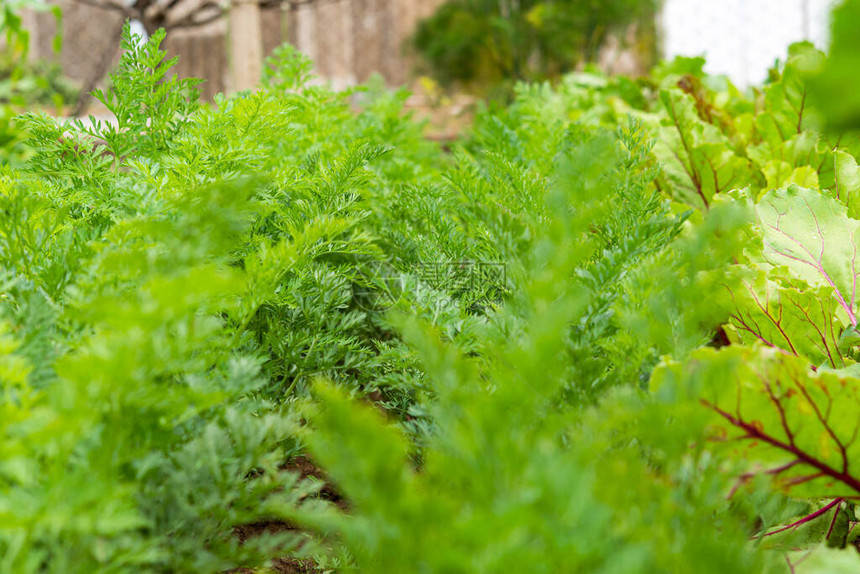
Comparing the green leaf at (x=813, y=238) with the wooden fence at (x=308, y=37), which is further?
the wooden fence at (x=308, y=37)

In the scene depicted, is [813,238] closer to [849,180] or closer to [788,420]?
[849,180]

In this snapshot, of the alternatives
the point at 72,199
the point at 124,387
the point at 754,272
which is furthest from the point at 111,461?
the point at 754,272

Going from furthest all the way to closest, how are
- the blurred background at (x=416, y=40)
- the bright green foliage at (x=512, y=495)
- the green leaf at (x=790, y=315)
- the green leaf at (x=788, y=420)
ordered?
the blurred background at (x=416, y=40), the green leaf at (x=790, y=315), the green leaf at (x=788, y=420), the bright green foliage at (x=512, y=495)

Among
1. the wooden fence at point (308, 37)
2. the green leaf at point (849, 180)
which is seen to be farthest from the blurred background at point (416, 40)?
the green leaf at point (849, 180)

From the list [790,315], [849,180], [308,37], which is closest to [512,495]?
[790,315]

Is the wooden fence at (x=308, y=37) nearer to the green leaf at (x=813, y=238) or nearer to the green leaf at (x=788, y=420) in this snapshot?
the green leaf at (x=813, y=238)

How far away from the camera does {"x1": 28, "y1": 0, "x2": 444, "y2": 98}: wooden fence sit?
5129mm

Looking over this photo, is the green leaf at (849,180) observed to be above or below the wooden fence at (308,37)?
below

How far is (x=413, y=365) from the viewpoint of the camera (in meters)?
0.81

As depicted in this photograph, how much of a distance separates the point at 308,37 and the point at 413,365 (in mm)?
5281

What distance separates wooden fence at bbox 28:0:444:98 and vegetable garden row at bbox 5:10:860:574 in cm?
418

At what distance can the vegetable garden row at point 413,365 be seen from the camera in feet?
1.39

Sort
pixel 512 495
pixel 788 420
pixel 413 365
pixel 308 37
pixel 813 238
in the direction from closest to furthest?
1. pixel 512 495
2. pixel 788 420
3. pixel 413 365
4. pixel 813 238
5. pixel 308 37

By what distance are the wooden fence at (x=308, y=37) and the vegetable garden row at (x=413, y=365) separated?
4.18 metres
